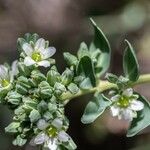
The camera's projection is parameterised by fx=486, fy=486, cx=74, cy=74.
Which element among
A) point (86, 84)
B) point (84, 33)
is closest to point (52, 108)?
point (86, 84)

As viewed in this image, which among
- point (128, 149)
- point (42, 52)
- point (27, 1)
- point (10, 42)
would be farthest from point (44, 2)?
point (42, 52)

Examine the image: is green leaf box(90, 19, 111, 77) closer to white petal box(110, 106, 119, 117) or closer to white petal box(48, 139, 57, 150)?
white petal box(110, 106, 119, 117)

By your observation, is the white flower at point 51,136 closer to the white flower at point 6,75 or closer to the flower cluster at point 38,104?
the flower cluster at point 38,104

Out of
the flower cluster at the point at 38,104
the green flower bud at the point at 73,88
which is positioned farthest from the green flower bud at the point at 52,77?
the green flower bud at the point at 73,88

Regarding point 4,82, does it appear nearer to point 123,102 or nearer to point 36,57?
point 36,57

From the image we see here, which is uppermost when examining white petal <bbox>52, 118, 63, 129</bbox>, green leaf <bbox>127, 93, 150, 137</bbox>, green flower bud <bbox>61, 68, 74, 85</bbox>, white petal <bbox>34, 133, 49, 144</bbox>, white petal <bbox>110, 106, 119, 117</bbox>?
green flower bud <bbox>61, 68, 74, 85</bbox>

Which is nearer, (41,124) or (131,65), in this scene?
(41,124)

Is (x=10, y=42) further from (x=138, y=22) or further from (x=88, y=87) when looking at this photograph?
(x=88, y=87)

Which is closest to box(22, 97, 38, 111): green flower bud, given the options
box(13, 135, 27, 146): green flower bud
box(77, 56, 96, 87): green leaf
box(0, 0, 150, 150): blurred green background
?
box(13, 135, 27, 146): green flower bud
